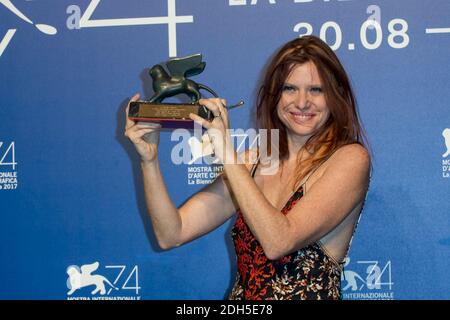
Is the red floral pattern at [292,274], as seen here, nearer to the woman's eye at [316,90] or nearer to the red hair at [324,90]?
the red hair at [324,90]

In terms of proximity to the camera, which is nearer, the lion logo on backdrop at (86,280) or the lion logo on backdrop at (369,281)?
the lion logo on backdrop at (369,281)

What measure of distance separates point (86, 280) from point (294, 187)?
1158 millimetres

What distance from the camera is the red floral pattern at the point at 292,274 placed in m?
1.67

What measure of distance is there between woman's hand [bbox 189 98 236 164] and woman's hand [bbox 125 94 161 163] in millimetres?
194

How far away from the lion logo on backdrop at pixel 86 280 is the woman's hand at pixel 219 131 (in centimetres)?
122

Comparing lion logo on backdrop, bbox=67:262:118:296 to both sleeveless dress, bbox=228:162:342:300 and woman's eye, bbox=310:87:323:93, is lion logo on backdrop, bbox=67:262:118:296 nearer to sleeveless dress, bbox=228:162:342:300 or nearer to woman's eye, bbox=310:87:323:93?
sleeveless dress, bbox=228:162:342:300

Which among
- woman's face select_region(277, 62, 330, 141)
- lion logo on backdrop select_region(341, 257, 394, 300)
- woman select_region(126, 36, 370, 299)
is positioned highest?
woman's face select_region(277, 62, 330, 141)

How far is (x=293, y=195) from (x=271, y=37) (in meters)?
0.92

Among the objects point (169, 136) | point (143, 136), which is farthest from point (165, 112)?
point (169, 136)

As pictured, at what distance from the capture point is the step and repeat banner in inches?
95.1

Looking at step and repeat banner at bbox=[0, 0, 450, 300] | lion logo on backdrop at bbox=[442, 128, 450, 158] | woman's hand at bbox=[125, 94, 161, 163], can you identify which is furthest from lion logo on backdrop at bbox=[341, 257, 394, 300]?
woman's hand at bbox=[125, 94, 161, 163]

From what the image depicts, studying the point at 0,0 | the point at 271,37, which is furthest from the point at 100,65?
the point at 271,37

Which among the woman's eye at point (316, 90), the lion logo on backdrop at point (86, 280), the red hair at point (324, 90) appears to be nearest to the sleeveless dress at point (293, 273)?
the red hair at point (324, 90)

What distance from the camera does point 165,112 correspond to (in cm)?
166
